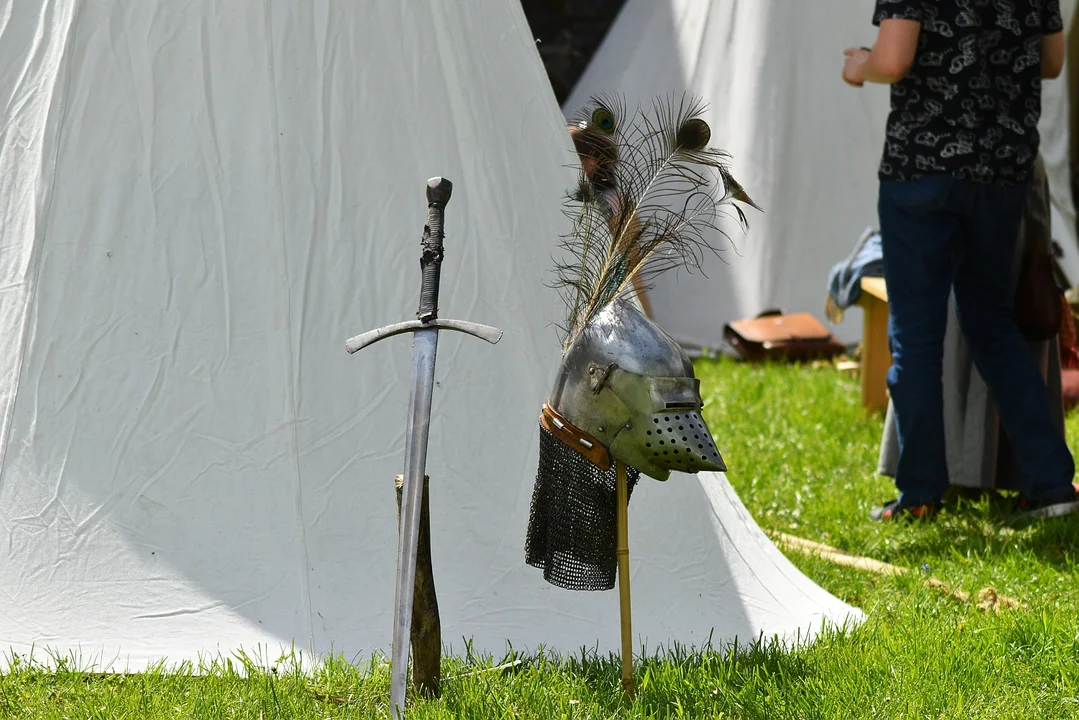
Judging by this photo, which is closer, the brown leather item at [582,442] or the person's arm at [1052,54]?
the brown leather item at [582,442]

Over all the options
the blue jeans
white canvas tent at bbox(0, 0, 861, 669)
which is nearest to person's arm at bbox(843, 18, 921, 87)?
the blue jeans

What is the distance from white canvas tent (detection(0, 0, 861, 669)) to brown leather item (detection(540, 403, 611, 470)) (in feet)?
1.76

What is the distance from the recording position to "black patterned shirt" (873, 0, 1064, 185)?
137 inches

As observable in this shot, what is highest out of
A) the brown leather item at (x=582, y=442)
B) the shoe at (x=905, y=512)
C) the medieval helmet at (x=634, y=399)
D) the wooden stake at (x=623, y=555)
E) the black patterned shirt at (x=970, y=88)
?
the black patterned shirt at (x=970, y=88)

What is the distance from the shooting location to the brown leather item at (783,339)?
6250 mm

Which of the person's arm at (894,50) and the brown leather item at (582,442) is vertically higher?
the person's arm at (894,50)

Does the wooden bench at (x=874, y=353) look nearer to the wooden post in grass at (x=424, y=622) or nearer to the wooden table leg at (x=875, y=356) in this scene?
the wooden table leg at (x=875, y=356)

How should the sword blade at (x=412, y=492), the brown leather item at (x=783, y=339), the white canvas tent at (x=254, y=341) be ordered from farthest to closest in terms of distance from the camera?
1. the brown leather item at (x=783, y=339)
2. the white canvas tent at (x=254, y=341)
3. the sword blade at (x=412, y=492)

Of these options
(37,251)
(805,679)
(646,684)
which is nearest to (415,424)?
(646,684)

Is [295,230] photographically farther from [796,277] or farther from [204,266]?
[796,277]

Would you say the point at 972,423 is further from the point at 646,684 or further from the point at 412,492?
the point at 412,492

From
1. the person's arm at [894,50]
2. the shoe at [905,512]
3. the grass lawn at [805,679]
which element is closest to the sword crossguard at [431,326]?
the grass lawn at [805,679]

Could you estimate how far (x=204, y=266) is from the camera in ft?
8.89

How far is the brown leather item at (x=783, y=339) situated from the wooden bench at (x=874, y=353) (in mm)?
1083
